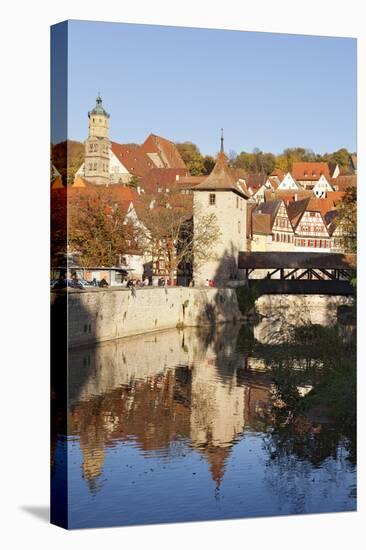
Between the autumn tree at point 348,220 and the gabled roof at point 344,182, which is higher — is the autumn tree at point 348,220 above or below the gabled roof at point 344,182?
below

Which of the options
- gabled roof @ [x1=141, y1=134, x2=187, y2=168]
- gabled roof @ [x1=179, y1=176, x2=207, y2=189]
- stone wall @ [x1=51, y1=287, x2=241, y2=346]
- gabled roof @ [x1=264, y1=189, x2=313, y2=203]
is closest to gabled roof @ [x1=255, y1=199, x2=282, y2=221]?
gabled roof @ [x1=264, y1=189, x2=313, y2=203]

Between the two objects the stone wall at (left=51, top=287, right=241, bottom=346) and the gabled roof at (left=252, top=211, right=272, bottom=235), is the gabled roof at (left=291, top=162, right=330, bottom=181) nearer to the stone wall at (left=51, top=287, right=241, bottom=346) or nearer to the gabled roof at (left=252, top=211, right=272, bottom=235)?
the gabled roof at (left=252, top=211, right=272, bottom=235)

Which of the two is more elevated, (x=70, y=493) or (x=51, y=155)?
(x=51, y=155)

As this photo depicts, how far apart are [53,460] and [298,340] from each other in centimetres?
402

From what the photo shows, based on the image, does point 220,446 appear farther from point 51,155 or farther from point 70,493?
point 51,155

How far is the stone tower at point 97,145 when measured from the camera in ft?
38.7

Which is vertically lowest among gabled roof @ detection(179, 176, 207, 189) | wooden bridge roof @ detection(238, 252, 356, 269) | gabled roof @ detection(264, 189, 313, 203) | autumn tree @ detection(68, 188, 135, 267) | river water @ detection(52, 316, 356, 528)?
river water @ detection(52, 316, 356, 528)

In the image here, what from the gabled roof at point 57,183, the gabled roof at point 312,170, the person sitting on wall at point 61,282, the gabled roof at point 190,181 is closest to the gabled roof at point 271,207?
the gabled roof at point 312,170

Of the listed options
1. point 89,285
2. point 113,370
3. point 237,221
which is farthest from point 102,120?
point 237,221

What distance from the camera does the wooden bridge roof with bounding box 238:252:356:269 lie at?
46.1 ft

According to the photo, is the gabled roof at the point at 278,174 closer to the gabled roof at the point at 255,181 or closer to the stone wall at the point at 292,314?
the gabled roof at the point at 255,181

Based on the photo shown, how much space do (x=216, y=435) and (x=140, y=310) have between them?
613cm

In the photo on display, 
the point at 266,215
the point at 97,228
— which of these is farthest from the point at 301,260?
the point at 97,228

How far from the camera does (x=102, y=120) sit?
12.1m
